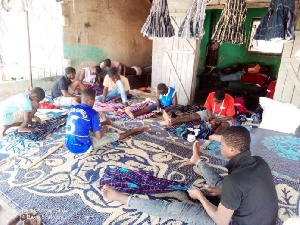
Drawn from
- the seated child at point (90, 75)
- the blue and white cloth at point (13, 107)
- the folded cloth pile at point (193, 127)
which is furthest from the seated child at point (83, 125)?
the seated child at point (90, 75)

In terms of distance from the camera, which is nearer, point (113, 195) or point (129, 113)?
point (113, 195)

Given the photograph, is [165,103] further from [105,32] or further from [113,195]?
[105,32]

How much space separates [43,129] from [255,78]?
5.80 meters

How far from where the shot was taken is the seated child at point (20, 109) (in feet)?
12.4

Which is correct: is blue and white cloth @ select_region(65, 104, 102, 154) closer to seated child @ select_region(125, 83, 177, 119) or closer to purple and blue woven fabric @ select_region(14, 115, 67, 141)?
purple and blue woven fabric @ select_region(14, 115, 67, 141)

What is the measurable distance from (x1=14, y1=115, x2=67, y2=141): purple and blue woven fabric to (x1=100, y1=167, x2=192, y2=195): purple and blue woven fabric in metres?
1.56

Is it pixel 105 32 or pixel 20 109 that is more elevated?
pixel 105 32

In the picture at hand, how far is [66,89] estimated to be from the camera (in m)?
5.38

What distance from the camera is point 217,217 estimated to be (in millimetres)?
1798

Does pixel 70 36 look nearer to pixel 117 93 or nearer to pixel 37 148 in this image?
pixel 117 93

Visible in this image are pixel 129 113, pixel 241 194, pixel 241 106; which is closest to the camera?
pixel 241 194

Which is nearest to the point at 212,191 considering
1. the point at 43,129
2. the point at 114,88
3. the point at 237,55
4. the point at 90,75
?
the point at 43,129

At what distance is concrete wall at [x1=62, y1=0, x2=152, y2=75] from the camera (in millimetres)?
7174

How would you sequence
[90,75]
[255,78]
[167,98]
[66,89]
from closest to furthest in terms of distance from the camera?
[167,98] < [66,89] < [255,78] < [90,75]
